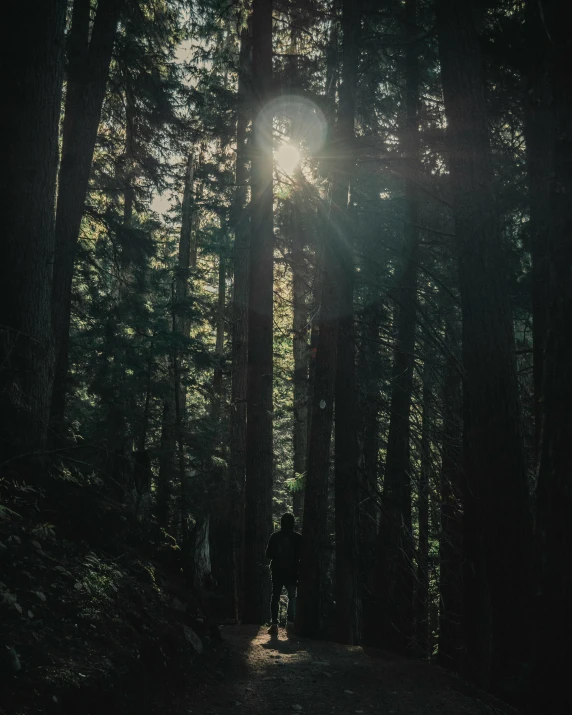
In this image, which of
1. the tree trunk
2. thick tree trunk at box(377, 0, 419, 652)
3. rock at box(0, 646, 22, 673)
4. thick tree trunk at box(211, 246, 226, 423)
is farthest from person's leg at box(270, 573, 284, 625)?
thick tree trunk at box(211, 246, 226, 423)

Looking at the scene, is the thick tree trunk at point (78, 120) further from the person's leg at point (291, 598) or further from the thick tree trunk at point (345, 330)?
the person's leg at point (291, 598)

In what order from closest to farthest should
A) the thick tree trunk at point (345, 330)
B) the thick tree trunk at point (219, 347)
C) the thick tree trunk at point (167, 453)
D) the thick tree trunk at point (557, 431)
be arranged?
the thick tree trunk at point (557, 431)
the thick tree trunk at point (345, 330)
the thick tree trunk at point (167, 453)
the thick tree trunk at point (219, 347)

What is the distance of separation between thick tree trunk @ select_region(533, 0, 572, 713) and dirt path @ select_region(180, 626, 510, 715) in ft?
10.4

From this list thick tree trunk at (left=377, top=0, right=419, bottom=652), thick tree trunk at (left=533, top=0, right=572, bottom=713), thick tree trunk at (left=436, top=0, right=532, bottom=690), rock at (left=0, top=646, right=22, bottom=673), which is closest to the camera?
thick tree trunk at (left=533, top=0, right=572, bottom=713)

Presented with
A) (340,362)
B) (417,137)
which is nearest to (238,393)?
(340,362)

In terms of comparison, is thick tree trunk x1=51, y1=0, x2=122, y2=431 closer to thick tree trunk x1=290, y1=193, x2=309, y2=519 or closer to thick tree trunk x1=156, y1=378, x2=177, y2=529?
thick tree trunk x1=290, y1=193, x2=309, y2=519

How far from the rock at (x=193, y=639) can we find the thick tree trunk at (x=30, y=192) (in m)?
2.72

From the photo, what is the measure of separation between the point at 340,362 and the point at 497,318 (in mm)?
4965

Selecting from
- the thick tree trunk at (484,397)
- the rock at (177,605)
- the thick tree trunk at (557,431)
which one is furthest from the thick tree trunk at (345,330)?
the thick tree trunk at (557,431)

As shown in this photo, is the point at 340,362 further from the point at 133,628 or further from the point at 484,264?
the point at 133,628

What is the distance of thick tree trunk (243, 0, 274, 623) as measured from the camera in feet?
40.5

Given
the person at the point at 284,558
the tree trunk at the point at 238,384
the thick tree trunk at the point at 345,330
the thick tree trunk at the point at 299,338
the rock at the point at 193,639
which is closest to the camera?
the rock at the point at 193,639

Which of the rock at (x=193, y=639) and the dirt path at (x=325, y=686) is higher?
the rock at (x=193, y=639)

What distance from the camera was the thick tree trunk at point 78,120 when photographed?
11.1 m
